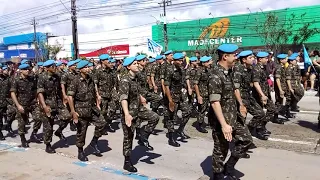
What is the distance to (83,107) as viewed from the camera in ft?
20.2

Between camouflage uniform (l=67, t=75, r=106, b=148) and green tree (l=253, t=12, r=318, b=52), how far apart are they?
2186cm

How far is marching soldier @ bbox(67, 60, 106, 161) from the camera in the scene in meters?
6.09

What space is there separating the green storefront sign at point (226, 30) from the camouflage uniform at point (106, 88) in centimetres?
2143

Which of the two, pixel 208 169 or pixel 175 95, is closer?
pixel 208 169

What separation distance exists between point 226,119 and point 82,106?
2.83 m

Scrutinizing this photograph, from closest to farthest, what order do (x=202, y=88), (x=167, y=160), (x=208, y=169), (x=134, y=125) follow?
(x=208, y=169) < (x=134, y=125) < (x=167, y=160) < (x=202, y=88)

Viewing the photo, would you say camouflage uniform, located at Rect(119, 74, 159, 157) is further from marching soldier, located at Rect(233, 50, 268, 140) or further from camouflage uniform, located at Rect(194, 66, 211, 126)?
camouflage uniform, located at Rect(194, 66, 211, 126)

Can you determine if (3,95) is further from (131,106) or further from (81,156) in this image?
(131,106)

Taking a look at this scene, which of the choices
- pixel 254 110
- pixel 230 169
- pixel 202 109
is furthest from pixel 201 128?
pixel 230 169

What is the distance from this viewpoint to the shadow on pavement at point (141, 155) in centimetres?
598

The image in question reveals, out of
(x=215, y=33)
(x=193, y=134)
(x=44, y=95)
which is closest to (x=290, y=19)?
(x=215, y=33)

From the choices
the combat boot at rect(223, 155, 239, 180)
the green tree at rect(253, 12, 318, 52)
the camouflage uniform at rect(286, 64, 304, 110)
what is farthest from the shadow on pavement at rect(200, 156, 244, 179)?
the green tree at rect(253, 12, 318, 52)

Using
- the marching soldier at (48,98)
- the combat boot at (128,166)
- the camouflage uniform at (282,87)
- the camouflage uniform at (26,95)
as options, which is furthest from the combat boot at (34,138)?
the camouflage uniform at (282,87)

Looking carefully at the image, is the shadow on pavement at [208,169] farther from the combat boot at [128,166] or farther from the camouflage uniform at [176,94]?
the camouflage uniform at [176,94]
